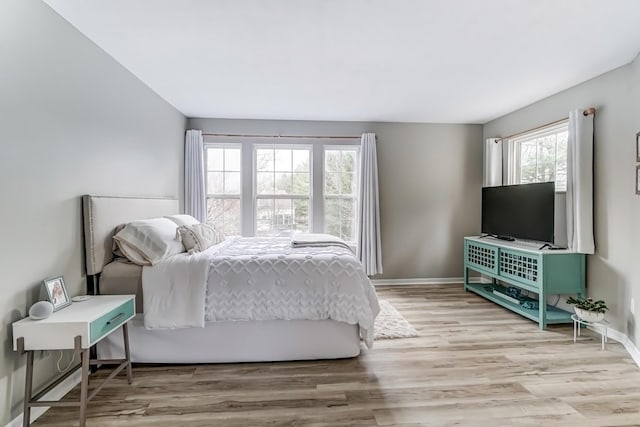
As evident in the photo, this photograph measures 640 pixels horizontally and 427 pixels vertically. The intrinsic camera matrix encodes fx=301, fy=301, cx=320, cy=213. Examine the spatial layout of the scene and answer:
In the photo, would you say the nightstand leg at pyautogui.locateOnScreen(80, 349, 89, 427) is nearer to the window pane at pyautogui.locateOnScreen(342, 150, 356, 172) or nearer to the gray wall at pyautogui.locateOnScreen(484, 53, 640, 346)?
the window pane at pyautogui.locateOnScreen(342, 150, 356, 172)

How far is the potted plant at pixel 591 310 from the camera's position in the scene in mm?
2566

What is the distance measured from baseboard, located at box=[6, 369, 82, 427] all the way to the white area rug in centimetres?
222

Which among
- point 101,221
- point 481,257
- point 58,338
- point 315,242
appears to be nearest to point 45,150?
point 101,221

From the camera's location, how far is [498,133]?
13.8 ft

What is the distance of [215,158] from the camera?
4348 millimetres

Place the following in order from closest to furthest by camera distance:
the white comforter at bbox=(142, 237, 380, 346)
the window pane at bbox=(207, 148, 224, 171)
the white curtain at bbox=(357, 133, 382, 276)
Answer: the white comforter at bbox=(142, 237, 380, 346)
the white curtain at bbox=(357, 133, 382, 276)
the window pane at bbox=(207, 148, 224, 171)

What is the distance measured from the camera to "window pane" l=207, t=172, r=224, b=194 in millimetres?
4348

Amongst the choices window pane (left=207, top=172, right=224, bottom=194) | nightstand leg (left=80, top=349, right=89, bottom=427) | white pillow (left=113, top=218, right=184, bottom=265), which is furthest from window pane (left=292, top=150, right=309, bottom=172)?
nightstand leg (left=80, top=349, right=89, bottom=427)

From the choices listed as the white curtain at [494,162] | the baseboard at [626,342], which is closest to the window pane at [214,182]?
the white curtain at [494,162]

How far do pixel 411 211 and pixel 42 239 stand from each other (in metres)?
4.06

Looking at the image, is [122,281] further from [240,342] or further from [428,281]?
[428,281]

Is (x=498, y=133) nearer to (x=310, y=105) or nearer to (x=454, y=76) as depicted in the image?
(x=454, y=76)

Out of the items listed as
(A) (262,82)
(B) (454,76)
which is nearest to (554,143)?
(B) (454,76)

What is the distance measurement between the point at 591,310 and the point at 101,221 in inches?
159
